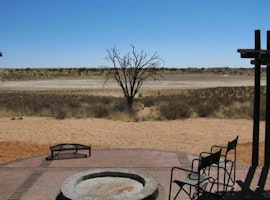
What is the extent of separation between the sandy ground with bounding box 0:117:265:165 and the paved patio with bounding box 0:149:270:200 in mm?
1972

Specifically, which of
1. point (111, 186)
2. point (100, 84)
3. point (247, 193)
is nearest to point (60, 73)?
point (100, 84)

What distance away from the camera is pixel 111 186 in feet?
25.4

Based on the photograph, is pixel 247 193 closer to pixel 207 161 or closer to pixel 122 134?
pixel 207 161

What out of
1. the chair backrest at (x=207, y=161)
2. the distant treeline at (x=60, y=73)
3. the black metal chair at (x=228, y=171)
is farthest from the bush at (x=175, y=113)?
the distant treeline at (x=60, y=73)

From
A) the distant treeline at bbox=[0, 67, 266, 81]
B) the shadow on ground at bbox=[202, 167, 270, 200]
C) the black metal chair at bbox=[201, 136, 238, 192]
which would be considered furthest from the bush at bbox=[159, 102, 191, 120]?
the distant treeline at bbox=[0, 67, 266, 81]

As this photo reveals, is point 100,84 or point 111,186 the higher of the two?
point 100,84

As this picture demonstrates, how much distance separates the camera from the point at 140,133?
15898 mm

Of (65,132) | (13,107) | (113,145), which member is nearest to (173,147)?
(113,145)

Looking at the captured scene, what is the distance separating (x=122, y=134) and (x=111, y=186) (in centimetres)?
796

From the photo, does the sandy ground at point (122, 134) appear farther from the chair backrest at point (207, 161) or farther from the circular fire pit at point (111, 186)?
the chair backrest at point (207, 161)

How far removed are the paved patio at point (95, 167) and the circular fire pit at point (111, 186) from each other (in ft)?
1.13

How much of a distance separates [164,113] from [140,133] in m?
4.55

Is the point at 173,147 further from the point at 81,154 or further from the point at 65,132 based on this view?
the point at 65,132

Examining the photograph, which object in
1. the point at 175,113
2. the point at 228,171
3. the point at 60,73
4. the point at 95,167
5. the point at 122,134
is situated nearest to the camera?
the point at 228,171
